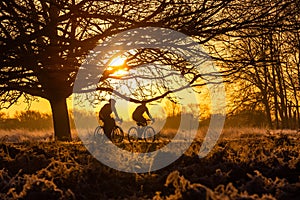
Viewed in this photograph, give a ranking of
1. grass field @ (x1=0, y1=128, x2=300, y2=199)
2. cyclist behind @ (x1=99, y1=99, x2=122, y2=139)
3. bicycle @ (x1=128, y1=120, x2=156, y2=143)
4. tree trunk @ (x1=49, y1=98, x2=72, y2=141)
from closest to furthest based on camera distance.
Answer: grass field @ (x1=0, y1=128, x2=300, y2=199) → cyclist behind @ (x1=99, y1=99, x2=122, y2=139) → bicycle @ (x1=128, y1=120, x2=156, y2=143) → tree trunk @ (x1=49, y1=98, x2=72, y2=141)

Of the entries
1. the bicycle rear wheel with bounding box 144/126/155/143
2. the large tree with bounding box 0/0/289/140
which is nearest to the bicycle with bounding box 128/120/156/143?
the bicycle rear wheel with bounding box 144/126/155/143

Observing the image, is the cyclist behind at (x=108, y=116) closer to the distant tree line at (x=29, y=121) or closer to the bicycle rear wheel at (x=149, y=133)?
the bicycle rear wheel at (x=149, y=133)

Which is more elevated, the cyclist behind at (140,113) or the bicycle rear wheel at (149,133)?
the cyclist behind at (140,113)

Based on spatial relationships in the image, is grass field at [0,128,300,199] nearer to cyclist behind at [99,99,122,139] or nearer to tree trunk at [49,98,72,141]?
cyclist behind at [99,99,122,139]

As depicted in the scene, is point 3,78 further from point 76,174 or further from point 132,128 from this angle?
point 132,128

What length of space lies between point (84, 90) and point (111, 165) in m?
9.93

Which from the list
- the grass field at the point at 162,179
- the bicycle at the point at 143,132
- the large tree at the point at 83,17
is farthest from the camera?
the bicycle at the point at 143,132

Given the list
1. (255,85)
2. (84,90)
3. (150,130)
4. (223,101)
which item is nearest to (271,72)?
(255,85)

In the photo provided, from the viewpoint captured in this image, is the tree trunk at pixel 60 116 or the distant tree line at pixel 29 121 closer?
the tree trunk at pixel 60 116

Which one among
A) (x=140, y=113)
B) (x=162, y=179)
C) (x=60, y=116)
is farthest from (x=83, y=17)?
Result: (x=60, y=116)

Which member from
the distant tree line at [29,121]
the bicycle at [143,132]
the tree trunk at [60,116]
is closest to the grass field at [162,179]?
the bicycle at [143,132]

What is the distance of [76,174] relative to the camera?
19.9 feet

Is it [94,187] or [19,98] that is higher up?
[19,98]

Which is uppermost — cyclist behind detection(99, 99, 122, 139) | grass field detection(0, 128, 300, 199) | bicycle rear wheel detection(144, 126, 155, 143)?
cyclist behind detection(99, 99, 122, 139)
